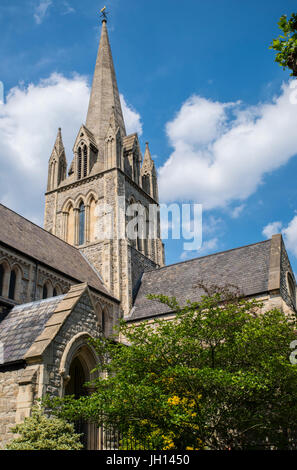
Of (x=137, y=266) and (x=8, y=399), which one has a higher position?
(x=137, y=266)

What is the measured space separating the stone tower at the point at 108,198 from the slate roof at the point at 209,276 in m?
1.36

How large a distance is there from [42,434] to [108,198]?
73.9ft

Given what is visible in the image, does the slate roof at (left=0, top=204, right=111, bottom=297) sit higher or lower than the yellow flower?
higher

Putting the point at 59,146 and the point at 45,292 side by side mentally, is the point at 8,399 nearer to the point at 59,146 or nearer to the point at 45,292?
the point at 45,292

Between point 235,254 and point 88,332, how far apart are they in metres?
15.3

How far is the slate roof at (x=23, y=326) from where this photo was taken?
39.5ft

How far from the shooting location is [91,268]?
93.6 ft

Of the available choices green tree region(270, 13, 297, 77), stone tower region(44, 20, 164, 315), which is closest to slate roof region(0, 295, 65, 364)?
green tree region(270, 13, 297, 77)

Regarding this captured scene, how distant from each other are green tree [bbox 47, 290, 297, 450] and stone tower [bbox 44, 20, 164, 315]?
1548 cm

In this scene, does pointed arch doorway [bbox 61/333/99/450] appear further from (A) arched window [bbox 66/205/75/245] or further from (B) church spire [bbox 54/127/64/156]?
(B) church spire [bbox 54/127/64/156]

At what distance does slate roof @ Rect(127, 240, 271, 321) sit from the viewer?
76.3ft

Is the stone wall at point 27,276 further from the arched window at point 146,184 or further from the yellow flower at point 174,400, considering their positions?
the arched window at point 146,184

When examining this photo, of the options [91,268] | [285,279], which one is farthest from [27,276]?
[285,279]

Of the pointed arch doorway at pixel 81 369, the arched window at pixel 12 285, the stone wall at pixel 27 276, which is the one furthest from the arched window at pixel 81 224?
the pointed arch doorway at pixel 81 369
